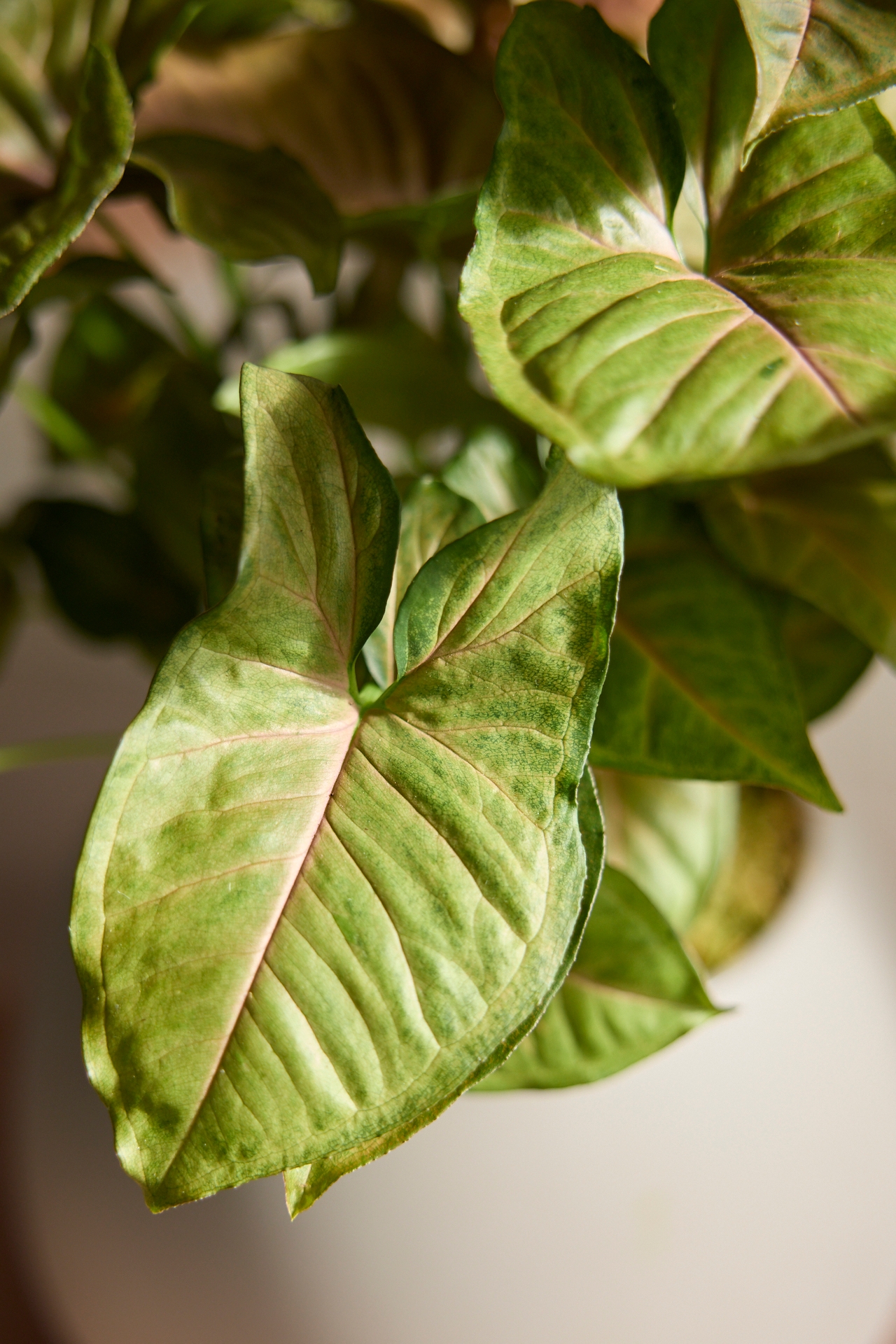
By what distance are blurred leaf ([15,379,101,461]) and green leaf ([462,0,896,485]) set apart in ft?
1.37

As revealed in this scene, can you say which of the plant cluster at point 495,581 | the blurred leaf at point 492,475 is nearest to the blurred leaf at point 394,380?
the plant cluster at point 495,581

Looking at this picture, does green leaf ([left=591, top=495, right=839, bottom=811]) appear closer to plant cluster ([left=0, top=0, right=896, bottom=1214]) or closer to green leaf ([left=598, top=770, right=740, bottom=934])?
plant cluster ([left=0, top=0, right=896, bottom=1214])

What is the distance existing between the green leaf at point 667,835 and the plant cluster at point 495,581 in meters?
0.10

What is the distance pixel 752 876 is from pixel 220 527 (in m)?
0.47

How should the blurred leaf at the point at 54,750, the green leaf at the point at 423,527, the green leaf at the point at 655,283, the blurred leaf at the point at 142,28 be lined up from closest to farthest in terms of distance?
1. the green leaf at the point at 655,283
2. the green leaf at the point at 423,527
3. the blurred leaf at the point at 142,28
4. the blurred leaf at the point at 54,750

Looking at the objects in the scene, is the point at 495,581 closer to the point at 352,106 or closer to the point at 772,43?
the point at 772,43

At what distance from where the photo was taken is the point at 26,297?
1.57ft

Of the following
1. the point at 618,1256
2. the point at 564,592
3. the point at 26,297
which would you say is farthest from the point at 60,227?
the point at 618,1256

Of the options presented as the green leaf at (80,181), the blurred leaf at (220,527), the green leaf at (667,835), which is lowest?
the green leaf at (667,835)

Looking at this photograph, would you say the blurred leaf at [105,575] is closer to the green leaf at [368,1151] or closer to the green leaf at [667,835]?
the green leaf at [667,835]

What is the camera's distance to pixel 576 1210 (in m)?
0.55

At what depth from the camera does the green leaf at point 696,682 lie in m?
0.42

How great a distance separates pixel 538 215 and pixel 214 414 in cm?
31

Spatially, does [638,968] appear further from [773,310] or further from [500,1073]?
[773,310]
